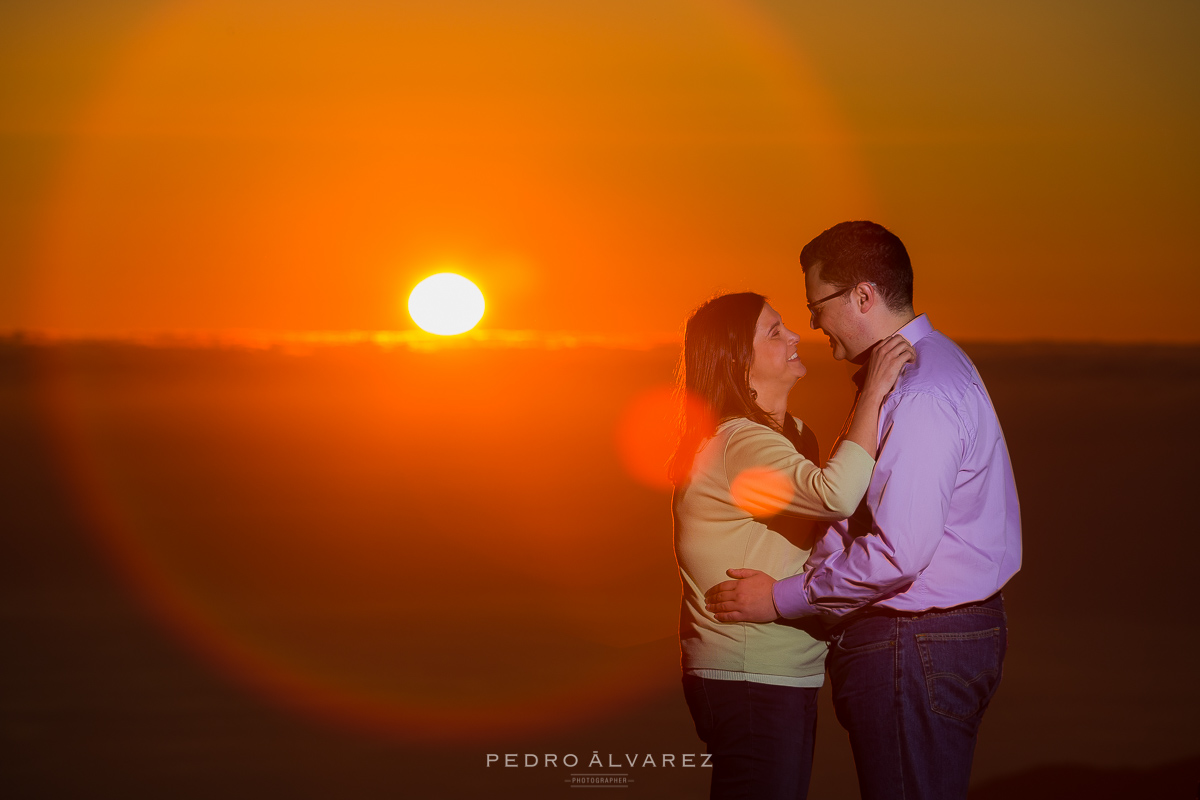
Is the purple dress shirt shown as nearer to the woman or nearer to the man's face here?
Answer: the woman

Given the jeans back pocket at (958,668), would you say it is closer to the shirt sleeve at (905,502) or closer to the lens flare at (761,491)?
the shirt sleeve at (905,502)

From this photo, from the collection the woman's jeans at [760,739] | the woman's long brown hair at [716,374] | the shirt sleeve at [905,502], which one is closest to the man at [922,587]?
the shirt sleeve at [905,502]

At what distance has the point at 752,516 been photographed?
3.09 m

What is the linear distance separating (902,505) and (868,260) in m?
0.71

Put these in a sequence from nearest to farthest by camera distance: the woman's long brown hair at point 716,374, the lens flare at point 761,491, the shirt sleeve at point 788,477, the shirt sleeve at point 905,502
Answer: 1. the shirt sleeve at point 905,502
2. the shirt sleeve at point 788,477
3. the lens flare at point 761,491
4. the woman's long brown hair at point 716,374

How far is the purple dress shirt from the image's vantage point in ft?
9.02

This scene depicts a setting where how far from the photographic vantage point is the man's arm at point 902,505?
2.74 meters

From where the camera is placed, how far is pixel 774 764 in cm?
302

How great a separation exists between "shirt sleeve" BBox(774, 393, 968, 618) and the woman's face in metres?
0.50

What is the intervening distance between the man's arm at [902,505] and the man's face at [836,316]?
1.13ft

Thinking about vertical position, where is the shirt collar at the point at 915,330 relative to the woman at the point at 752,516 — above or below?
above

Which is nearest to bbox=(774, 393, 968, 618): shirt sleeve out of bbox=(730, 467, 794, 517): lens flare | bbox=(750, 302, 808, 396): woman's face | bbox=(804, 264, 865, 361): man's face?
bbox=(730, 467, 794, 517): lens flare

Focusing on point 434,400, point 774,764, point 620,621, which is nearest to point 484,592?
point 620,621

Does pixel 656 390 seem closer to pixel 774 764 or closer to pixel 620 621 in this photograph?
pixel 620 621
